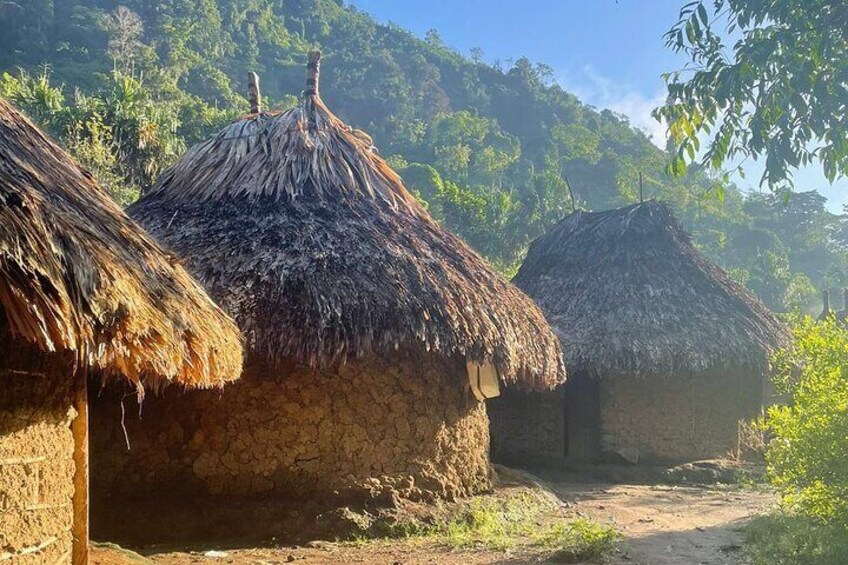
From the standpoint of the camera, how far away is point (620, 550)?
19.6 feet

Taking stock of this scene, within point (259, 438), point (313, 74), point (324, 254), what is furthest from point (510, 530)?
point (313, 74)

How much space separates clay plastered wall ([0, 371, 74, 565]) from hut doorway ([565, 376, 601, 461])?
876 cm

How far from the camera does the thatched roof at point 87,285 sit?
3.23 m

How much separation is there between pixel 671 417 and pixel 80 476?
9023 mm

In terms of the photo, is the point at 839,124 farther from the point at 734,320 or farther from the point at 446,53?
the point at 446,53

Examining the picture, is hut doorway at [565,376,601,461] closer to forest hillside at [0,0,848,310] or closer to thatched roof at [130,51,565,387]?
thatched roof at [130,51,565,387]

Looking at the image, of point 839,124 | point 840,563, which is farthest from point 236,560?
point 839,124

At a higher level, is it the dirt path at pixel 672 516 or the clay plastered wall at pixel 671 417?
the clay plastered wall at pixel 671 417

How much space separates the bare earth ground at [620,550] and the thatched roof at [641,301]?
2.25 meters

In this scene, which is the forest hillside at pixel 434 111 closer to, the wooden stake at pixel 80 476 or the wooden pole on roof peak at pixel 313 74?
the wooden pole on roof peak at pixel 313 74

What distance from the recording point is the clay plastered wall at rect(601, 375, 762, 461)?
446 inches

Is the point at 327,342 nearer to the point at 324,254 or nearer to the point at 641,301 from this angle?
the point at 324,254

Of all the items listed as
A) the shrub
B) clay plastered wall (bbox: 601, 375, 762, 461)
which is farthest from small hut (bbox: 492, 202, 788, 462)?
the shrub

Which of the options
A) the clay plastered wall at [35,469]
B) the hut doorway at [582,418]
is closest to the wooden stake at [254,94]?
the hut doorway at [582,418]
